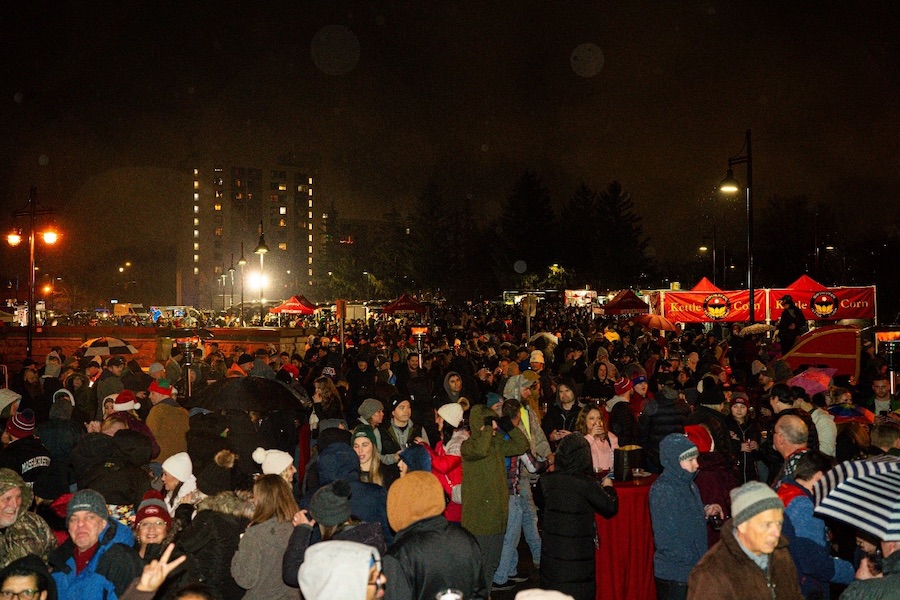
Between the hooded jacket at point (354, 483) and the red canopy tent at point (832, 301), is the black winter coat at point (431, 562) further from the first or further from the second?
the red canopy tent at point (832, 301)

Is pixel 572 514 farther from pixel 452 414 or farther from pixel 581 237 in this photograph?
pixel 581 237

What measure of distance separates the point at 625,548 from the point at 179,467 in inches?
150

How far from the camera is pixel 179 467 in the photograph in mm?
6172

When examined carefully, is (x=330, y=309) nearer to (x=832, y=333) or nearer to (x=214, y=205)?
(x=832, y=333)

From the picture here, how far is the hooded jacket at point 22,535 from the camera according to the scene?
480 centimetres

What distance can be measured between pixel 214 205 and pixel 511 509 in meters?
154

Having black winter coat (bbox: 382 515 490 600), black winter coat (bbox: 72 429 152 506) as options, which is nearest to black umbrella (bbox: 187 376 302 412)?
black winter coat (bbox: 72 429 152 506)

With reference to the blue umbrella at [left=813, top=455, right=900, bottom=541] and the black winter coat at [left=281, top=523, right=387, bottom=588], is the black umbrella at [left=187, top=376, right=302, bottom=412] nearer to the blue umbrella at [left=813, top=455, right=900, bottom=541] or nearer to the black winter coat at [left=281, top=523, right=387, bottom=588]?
the black winter coat at [left=281, top=523, right=387, bottom=588]

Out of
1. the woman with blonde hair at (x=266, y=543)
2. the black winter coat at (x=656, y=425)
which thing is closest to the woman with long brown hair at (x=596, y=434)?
the black winter coat at (x=656, y=425)

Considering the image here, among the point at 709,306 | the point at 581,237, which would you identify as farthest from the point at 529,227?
the point at 709,306

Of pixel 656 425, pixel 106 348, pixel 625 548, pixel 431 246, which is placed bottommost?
pixel 625 548

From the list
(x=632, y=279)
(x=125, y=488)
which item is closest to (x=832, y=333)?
(x=125, y=488)

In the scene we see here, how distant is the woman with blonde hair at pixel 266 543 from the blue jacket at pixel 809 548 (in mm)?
3154

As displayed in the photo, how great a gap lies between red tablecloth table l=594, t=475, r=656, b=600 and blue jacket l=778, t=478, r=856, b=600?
159 cm
